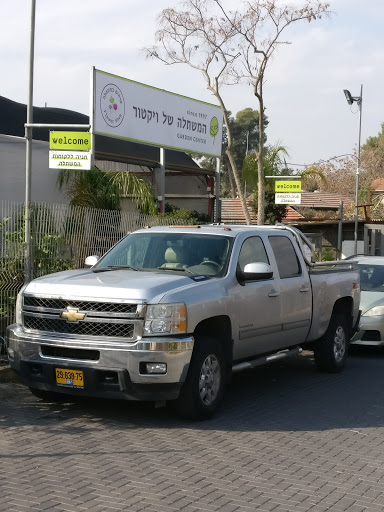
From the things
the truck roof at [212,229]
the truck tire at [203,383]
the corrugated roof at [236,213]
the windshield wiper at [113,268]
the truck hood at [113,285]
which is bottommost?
the truck tire at [203,383]

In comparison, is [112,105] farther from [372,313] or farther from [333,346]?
[333,346]

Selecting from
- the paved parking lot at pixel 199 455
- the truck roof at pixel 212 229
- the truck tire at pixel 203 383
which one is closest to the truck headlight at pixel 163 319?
the truck tire at pixel 203 383

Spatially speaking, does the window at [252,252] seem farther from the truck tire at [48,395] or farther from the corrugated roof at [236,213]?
the corrugated roof at [236,213]

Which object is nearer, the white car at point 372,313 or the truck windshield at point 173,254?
the truck windshield at point 173,254

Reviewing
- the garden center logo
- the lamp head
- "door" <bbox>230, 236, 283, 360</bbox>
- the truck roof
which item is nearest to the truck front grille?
"door" <bbox>230, 236, 283, 360</bbox>

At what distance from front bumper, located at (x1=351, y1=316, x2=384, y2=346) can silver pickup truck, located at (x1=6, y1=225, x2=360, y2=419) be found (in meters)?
3.46

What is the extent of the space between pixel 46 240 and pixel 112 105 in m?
5.06

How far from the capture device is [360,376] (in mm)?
11297

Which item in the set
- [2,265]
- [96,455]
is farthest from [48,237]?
[96,455]

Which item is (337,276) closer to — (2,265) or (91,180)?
(2,265)

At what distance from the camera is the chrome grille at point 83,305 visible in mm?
7758

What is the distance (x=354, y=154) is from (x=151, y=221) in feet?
177

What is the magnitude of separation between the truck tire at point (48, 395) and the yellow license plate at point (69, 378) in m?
0.87

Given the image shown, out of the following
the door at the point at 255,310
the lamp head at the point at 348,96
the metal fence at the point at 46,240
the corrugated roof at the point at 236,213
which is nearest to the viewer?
the door at the point at 255,310
